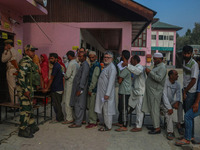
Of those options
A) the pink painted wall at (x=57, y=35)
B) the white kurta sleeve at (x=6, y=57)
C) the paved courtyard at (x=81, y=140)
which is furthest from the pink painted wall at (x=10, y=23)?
the paved courtyard at (x=81, y=140)

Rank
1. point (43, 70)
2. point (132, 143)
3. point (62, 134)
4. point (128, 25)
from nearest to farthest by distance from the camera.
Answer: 1. point (132, 143)
2. point (62, 134)
3. point (43, 70)
4. point (128, 25)

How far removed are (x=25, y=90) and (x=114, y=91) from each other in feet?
6.78

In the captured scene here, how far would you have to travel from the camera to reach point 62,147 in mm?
3678

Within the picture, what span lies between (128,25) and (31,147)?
6529 mm

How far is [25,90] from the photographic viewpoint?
4.00 meters

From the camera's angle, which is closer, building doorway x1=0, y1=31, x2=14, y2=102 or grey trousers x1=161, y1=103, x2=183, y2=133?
grey trousers x1=161, y1=103, x2=183, y2=133

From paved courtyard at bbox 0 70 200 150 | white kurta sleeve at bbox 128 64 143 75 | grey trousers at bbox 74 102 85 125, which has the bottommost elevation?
paved courtyard at bbox 0 70 200 150

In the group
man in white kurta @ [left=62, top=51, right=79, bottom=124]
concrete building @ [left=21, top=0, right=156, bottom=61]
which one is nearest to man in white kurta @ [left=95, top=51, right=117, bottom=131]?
man in white kurta @ [left=62, top=51, right=79, bottom=124]

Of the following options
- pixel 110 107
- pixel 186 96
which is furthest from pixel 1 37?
pixel 186 96

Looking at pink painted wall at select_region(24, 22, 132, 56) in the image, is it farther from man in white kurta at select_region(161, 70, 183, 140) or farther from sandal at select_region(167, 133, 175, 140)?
sandal at select_region(167, 133, 175, 140)

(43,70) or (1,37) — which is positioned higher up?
(1,37)

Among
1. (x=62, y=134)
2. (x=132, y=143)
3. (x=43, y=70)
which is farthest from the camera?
(x=43, y=70)

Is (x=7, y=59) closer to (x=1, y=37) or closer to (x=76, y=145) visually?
(x=1, y=37)

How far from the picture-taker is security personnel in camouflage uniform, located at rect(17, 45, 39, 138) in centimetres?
398
